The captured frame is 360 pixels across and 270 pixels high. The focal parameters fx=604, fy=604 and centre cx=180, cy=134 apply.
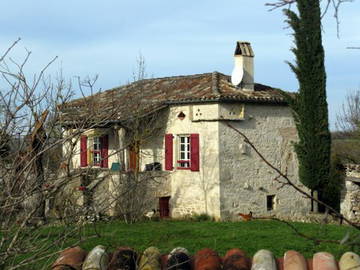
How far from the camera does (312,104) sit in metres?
19.6

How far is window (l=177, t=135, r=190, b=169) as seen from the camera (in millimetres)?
20109

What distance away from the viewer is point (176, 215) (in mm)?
20000

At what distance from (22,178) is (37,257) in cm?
56

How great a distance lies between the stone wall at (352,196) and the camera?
19047mm

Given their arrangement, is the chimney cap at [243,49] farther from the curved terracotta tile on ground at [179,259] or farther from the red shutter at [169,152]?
the curved terracotta tile on ground at [179,259]

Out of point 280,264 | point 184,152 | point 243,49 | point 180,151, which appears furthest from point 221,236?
point 243,49

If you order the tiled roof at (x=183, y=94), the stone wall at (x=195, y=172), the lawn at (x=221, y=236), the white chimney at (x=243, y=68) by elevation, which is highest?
the white chimney at (x=243, y=68)

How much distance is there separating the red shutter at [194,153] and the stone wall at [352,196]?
4.81 m

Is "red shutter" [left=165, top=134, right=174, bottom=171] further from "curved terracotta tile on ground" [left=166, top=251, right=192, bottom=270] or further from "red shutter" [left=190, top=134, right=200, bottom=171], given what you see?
"curved terracotta tile on ground" [left=166, top=251, right=192, bottom=270]

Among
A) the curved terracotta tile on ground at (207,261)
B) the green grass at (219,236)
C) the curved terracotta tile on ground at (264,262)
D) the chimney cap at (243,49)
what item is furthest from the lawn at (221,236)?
the chimney cap at (243,49)

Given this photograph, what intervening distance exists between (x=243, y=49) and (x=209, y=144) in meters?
3.45

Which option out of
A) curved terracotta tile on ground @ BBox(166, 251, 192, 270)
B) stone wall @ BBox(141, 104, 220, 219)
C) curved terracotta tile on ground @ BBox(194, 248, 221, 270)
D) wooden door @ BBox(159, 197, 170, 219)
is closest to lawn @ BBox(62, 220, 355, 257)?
stone wall @ BBox(141, 104, 220, 219)

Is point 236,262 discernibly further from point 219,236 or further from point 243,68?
point 243,68

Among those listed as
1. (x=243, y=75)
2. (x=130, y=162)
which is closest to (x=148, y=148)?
(x=130, y=162)
